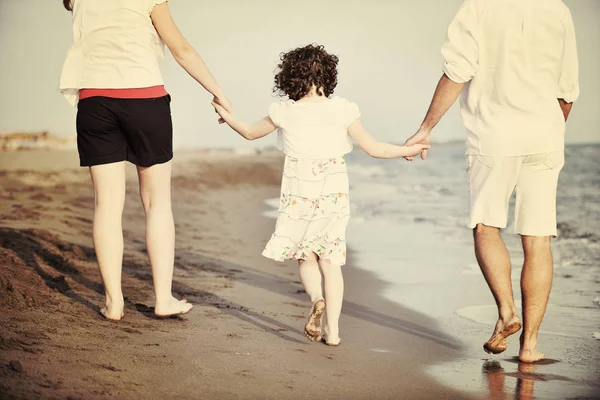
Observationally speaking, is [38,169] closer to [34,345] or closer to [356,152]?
[34,345]

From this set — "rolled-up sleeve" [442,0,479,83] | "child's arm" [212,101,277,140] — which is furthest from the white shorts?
"child's arm" [212,101,277,140]

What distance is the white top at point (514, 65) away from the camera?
12.0 ft

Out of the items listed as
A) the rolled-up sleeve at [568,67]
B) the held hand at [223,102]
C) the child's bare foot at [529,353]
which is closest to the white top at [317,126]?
the held hand at [223,102]

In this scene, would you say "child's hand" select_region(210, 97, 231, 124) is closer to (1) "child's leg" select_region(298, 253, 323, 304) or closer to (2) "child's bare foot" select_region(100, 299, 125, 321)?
(1) "child's leg" select_region(298, 253, 323, 304)

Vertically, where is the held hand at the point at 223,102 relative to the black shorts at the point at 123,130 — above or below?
above

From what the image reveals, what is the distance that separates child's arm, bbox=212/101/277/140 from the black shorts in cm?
34

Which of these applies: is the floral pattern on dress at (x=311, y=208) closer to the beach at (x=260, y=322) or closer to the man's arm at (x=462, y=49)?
the beach at (x=260, y=322)

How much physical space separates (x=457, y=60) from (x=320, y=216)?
0.97 m

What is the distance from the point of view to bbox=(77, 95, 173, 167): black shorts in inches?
149

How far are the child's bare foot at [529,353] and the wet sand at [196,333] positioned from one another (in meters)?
0.32

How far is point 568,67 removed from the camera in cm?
377

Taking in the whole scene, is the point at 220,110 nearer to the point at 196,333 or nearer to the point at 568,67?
the point at 196,333

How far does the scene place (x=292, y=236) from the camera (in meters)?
4.03

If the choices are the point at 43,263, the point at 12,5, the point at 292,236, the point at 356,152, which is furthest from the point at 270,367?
the point at 356,152
